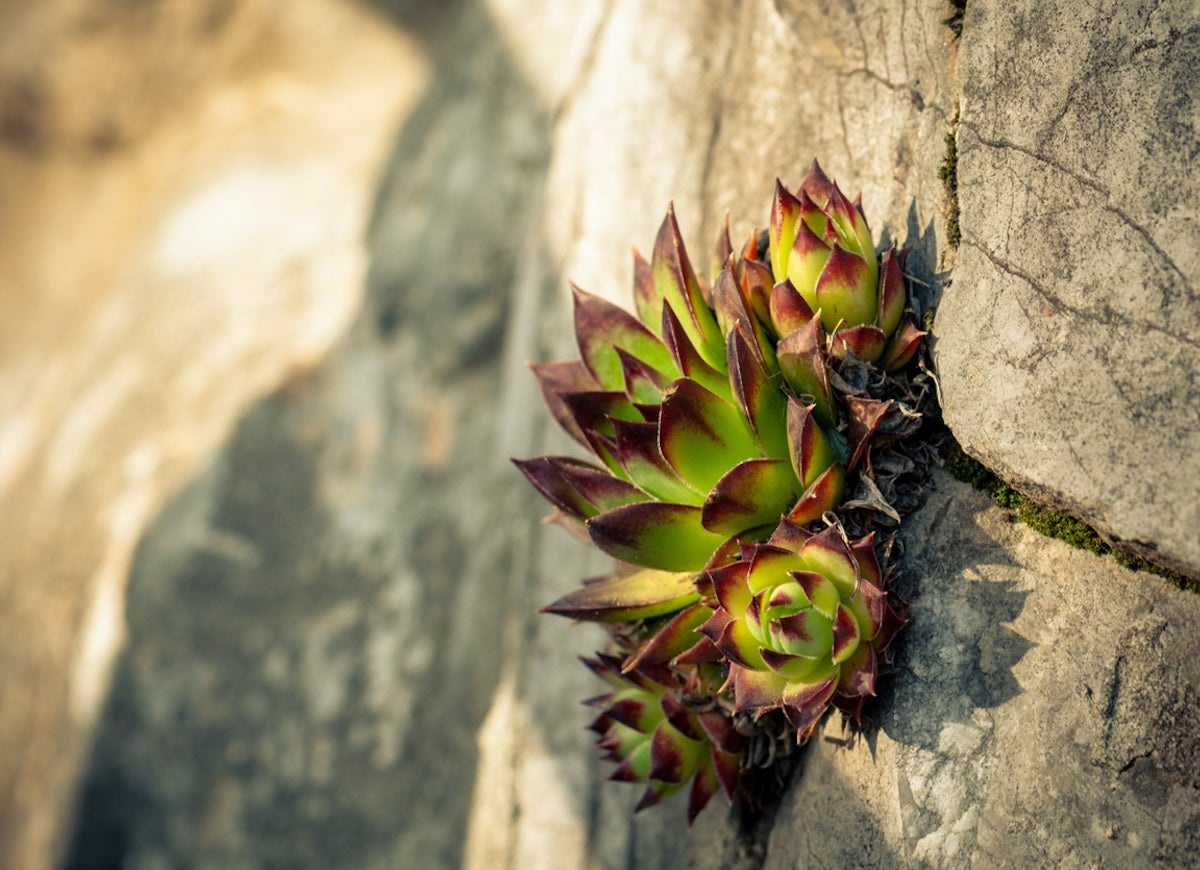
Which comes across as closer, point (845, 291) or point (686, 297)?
point (845, 291)

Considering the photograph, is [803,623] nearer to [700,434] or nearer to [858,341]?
[700,434]

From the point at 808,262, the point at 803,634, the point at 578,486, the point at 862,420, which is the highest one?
the point at 808,262

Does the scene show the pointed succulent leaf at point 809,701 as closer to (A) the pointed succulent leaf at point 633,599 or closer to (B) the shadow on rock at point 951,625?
(B) the shadow on rock at point 951,625

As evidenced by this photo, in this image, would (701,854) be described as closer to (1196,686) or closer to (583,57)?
(1196,686)

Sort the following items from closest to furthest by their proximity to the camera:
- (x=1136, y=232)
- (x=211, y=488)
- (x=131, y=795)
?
1. (x=1136, y=232)
2. (x=131, y=795)
3. (x=211, y=488)

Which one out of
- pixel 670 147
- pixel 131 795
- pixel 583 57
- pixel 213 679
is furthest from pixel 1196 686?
pixel 131 795

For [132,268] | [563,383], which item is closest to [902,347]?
[563,383]
